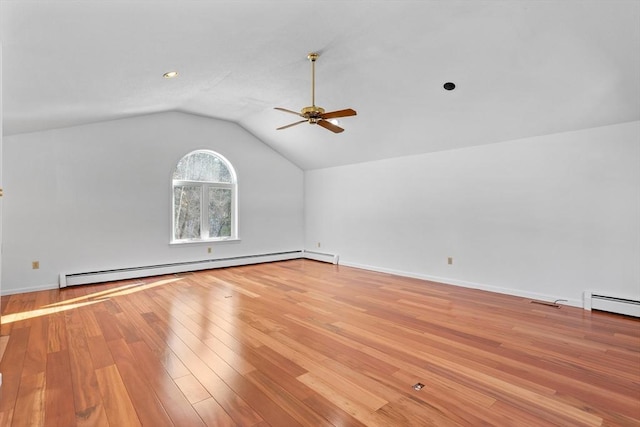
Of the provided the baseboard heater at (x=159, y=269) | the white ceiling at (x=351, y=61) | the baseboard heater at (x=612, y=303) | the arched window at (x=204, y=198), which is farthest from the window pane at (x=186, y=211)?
the baseboard heater at (x=612, y=303)

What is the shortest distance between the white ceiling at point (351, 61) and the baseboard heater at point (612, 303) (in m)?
1.97

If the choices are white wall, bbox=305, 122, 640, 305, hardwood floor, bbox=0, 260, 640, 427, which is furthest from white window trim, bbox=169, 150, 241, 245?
white wall, bbox=305, 122, 640, 305

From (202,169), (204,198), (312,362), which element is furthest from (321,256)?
(312,362)

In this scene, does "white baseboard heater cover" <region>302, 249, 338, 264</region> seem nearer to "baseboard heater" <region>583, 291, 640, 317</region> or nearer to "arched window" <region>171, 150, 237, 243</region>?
"arched window" <region>171, 150, 237, 243</region>

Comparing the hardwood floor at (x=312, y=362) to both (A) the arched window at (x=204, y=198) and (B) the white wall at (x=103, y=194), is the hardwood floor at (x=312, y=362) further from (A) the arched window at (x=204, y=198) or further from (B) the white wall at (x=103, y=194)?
(A) the arched window at (x=204, y=198)

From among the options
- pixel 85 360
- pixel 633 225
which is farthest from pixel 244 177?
pixel 633 225

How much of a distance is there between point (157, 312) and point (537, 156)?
198 inches

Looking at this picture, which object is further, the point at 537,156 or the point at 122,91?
the point at 537,156

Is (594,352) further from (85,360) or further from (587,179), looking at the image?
(85,360)

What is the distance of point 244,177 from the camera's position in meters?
6.69

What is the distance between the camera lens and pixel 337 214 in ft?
22.6

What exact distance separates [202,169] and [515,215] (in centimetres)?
535

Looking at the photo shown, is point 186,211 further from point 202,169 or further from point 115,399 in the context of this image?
point 115,399

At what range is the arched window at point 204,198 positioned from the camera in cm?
597
